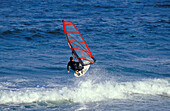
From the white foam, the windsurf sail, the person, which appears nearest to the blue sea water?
the white foam

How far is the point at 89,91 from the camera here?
413 inches

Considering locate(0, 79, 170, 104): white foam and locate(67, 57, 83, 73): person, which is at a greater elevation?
locate(67, 57, 83, 73): person

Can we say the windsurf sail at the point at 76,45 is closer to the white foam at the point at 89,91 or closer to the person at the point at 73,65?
the person at the point at 73,65

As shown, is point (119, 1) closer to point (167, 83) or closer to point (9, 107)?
point (167, 83)

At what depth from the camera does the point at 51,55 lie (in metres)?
14.8

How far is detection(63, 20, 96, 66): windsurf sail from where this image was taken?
9703mm

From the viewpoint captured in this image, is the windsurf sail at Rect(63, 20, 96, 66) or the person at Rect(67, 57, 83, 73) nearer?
the person at Rect(67, 57, 83, 73)

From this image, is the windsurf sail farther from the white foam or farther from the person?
the white foam

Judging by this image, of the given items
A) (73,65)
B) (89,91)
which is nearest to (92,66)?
(89,91)

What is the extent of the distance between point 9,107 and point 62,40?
32.0 feet

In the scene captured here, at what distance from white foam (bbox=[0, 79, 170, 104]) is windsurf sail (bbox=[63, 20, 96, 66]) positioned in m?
1.39

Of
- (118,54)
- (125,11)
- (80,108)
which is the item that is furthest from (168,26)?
(80,108)

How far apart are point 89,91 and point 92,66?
127 inches

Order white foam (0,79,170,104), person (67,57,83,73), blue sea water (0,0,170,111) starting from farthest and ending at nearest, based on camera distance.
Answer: white foam (0,79,170,104)
blue sea water (0,0,170,111)
person (67,57,83,73)
